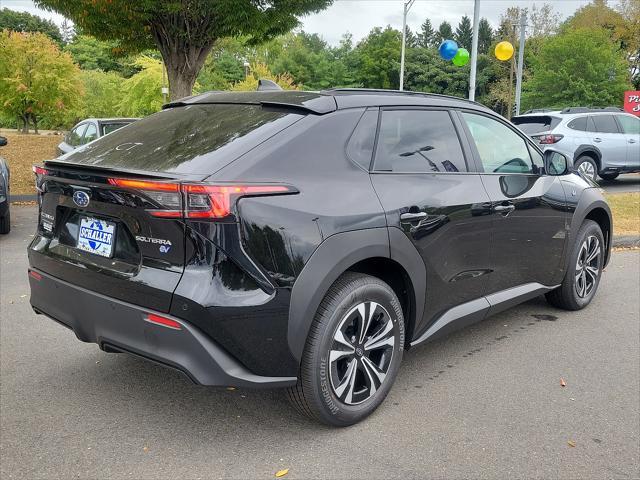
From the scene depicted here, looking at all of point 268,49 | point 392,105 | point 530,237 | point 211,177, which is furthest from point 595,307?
point 268,49

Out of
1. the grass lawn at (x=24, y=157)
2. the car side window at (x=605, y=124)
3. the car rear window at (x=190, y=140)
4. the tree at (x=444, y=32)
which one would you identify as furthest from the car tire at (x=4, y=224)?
the tree at (x=444, y=32)

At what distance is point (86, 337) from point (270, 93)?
66.1 inches

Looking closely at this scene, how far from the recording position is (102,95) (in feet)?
147

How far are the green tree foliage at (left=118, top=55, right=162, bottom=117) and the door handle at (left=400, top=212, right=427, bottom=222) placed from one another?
34.6 m

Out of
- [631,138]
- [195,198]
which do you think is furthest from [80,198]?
[631,138]

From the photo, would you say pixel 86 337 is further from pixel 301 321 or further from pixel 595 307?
pixel 595 307

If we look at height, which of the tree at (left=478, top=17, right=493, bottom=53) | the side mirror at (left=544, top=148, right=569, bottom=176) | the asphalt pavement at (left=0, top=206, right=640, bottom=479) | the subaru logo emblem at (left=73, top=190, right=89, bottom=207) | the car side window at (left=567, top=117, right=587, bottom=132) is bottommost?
the asphalt pavement at (left=0, top=206, right=640, bottom=479)

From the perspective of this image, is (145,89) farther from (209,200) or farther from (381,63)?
(381,63)

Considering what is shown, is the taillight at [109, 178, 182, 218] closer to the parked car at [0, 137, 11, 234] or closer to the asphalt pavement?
the asphalt pavement

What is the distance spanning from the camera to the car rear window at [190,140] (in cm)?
287

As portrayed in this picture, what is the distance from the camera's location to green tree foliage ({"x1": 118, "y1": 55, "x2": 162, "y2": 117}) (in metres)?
36.0

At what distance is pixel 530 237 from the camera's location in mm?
4410

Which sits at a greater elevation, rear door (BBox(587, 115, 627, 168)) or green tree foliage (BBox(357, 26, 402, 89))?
green tree foliage (BBox(357, 26, 402, 89))

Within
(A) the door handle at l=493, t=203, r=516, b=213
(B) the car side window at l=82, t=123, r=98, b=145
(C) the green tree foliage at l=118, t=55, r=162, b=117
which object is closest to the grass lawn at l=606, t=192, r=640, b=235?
(A) the door handle at l=493, t=203, r=516, b=213
